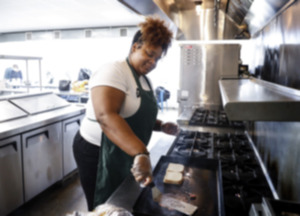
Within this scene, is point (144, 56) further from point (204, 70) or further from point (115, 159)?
point (204, 70)

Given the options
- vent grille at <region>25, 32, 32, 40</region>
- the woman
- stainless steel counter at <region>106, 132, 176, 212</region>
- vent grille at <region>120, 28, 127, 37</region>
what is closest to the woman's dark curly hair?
the woman

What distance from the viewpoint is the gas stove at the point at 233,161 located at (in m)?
1.12

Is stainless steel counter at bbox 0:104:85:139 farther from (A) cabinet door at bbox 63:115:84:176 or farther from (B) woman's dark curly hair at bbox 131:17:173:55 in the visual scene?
(B) woman's dark curly hair at bbox 131:17:173:55

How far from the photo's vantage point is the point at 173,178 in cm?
116

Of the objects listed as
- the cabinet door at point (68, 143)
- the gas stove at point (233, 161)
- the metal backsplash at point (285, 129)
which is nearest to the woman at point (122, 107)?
the gas stove at point (233, 161)

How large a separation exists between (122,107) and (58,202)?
2.02 m

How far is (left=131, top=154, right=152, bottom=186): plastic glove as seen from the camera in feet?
2.97

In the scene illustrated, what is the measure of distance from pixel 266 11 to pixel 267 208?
148 centimetres

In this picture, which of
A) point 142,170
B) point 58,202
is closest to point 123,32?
point 58,202

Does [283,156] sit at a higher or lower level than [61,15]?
lower

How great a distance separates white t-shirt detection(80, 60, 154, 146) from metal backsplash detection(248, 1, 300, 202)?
0.74 meters

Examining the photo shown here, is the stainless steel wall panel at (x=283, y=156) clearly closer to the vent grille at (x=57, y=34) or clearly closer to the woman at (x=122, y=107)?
the woman at (x=122, y=107)

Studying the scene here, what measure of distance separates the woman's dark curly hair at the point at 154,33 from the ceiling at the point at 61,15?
10.4 ft

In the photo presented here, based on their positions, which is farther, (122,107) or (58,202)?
(58,202)
